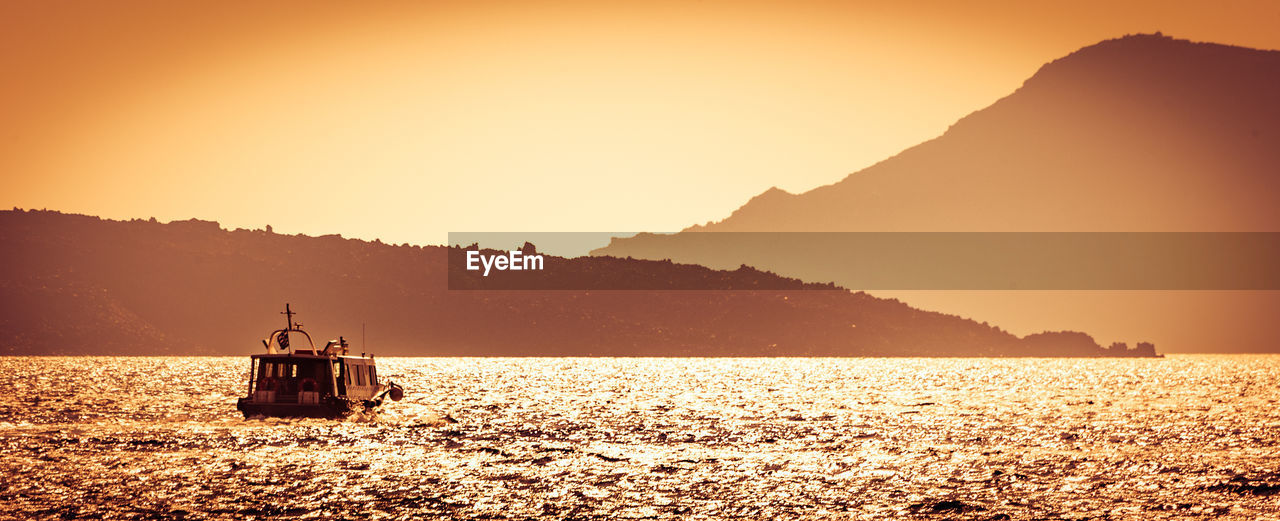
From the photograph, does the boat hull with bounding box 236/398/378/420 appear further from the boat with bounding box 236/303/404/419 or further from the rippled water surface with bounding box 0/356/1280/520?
the rippled water surface with bounding box 0/356/1280/520

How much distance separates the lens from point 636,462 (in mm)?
49406

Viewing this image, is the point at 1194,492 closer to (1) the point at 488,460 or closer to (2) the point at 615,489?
(2) the point at 615,489

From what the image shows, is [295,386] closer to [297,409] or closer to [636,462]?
[297,409]

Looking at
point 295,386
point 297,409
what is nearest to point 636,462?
point 297,409

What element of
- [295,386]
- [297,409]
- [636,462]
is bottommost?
[636,462]

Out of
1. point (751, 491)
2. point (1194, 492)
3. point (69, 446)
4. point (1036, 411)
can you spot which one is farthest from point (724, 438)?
point (1036, 411)

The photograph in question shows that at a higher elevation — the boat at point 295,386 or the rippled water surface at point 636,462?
the boat at point 295,386

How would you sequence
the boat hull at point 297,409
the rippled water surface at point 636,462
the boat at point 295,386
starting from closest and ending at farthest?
1. the rippled water surface at point 636,462
2. the boat hull at point 297,409
3. the boat at point 295,386

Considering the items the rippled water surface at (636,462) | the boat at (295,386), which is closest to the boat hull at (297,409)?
the boat at (295,386)

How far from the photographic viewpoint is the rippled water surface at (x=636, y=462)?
37750 millimetres

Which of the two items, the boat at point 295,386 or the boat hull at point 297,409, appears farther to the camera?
the boat at point 295,386

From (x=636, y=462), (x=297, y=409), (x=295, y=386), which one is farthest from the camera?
(x=295, y=386)

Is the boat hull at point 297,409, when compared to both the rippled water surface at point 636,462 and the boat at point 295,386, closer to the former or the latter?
the boat at point 295,386

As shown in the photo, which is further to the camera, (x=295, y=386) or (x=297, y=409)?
(x=295, y=386)
